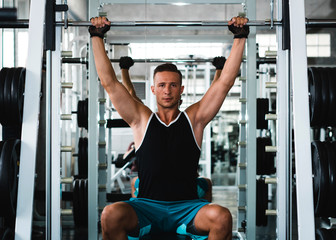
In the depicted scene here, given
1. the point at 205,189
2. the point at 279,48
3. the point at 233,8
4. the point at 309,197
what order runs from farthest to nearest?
1. the point at 233,8
2. the point at 205,189
3. the point at 279,48
4. the point at 309,197

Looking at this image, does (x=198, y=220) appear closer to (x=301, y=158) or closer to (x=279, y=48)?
(x=301, y=158)

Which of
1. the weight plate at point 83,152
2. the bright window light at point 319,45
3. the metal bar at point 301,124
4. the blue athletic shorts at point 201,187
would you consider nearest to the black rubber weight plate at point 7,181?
the blue athletic shorts at point 201,187

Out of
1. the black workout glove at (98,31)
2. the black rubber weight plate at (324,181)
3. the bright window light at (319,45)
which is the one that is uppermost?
the bright window light at (319,45)

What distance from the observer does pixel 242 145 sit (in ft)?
10.0

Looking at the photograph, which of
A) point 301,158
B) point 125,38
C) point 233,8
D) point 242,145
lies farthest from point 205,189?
point 233,8

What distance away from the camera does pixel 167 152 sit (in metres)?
2.08

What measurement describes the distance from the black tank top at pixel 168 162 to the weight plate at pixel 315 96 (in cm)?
60

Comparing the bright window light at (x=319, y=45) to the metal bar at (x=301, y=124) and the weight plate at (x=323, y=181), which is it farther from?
the weight plate at (x=323, y=181)

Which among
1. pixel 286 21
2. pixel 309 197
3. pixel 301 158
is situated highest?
pixel 286 21

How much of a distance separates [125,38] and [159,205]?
6.00 ft

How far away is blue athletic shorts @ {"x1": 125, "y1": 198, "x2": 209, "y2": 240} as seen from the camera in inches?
77.2

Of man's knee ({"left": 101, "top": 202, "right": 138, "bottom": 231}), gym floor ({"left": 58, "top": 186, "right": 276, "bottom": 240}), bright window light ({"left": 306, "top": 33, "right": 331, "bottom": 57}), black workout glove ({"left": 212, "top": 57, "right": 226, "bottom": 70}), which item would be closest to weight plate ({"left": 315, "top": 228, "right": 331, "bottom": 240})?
man's knee ({"left": 101, "top": 202, "right": 138, "bottom": 231})

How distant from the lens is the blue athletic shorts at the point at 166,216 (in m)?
1.96

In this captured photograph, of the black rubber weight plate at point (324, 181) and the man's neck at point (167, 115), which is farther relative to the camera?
the man's neck at point (167, 115)
